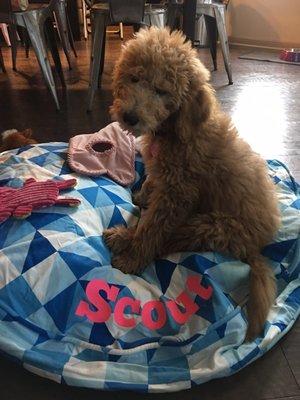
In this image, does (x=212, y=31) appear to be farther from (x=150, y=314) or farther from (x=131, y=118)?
(x=150, y=314)

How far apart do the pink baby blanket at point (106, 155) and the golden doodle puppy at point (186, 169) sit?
34 centimetres

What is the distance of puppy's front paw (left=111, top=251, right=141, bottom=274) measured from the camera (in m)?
1.25

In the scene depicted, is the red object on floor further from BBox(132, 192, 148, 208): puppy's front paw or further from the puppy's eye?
the puppy's eye

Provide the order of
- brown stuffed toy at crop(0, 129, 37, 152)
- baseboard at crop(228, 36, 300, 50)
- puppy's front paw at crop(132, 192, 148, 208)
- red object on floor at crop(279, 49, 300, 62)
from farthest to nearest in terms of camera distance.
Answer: baseboard at crop(228, 36, 300, 50)
red object on floor at crop(279, 49, 300, 62)
brown stuffed toy at crop(0, 129, 37, 152)
puppy's front paw at crop(132, 192, 148, 208)

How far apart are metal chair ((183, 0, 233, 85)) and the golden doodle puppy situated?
1.17 metres

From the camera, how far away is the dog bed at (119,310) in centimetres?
100

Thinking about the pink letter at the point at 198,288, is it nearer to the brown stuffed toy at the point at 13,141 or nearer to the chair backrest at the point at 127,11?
the brown stuffed toy at the point at 13,141

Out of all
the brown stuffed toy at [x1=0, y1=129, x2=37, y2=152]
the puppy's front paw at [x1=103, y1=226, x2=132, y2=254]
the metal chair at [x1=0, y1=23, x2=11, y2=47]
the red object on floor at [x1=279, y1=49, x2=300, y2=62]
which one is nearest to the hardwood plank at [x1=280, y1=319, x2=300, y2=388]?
the puppy's front paw at [x1=103, y1=226, x2=132, y2=254]

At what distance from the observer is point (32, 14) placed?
2.58 metres

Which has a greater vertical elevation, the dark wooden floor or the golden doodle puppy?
the golden doodle puppy

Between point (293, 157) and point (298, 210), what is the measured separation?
72 centimetres

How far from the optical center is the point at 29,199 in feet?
4.19

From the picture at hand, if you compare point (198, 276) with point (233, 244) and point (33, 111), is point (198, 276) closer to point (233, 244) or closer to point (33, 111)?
point (233, 244)

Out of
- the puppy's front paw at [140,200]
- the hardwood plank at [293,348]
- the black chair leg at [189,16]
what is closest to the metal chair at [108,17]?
the black chair leg at [189,16]
